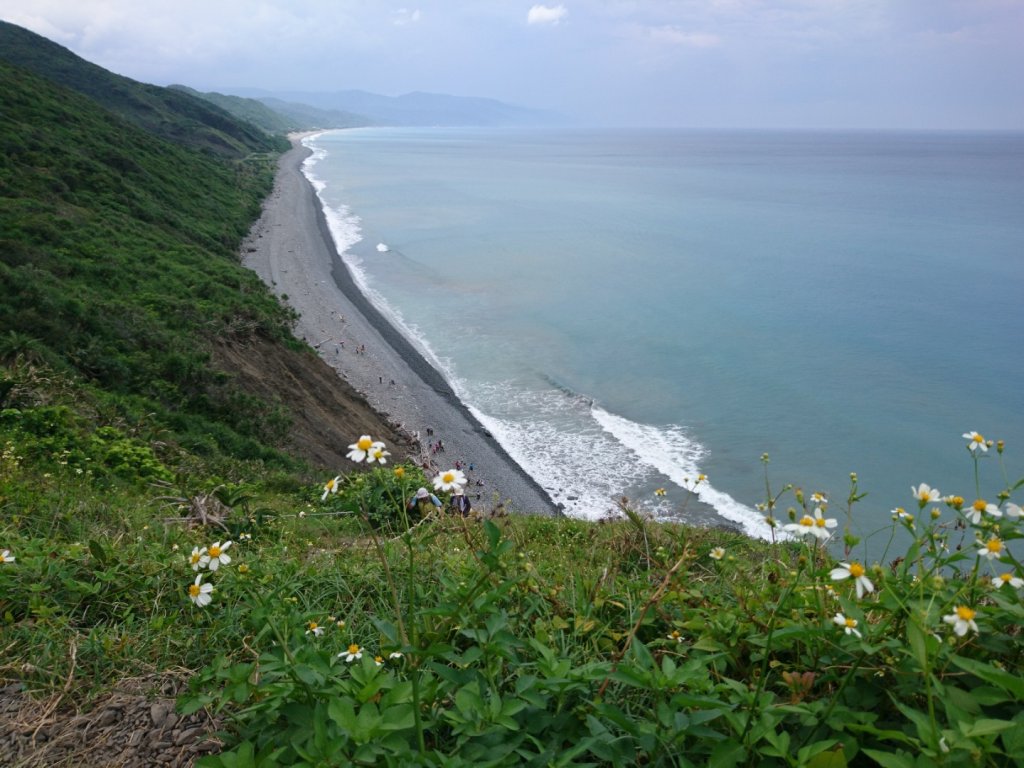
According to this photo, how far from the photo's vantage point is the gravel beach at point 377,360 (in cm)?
2078

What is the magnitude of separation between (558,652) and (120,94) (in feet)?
308

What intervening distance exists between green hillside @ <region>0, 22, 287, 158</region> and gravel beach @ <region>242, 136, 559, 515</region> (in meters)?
34.5

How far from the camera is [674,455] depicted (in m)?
23.3

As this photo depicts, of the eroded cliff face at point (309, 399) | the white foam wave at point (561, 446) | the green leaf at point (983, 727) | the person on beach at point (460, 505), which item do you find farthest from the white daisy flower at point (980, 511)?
the white foam wave at point (561, 446)

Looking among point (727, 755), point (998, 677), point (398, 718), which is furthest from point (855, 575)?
point (398, 718)

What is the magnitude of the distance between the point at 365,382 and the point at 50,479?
19542 millimetres

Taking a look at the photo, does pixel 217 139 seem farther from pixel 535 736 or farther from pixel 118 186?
pixel 535 736

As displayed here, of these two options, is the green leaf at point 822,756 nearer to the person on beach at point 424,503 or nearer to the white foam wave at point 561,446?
the person on beach at point 424,503

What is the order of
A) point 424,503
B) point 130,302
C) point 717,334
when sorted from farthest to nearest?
point 717,334 < point 130,302 < point 424,503

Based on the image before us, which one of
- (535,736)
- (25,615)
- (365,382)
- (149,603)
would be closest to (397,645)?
(535,736)

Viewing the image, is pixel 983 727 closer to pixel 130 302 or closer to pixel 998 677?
pixel 998 677

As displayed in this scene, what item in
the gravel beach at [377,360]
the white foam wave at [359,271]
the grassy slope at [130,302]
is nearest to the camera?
the grassy slope at [130,302]

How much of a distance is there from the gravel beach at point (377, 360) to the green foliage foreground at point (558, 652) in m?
5.65

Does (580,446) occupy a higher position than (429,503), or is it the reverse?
(429,503)
